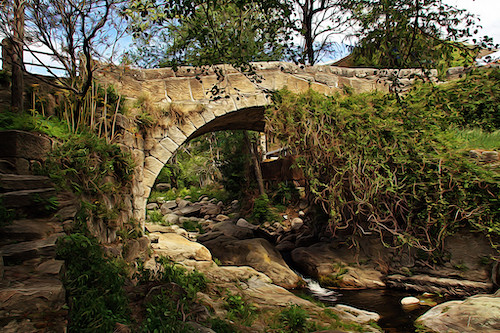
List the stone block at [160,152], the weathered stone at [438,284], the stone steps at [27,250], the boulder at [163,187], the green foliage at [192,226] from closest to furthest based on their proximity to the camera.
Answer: the stone steps at [27,250] < the weathered stone at [438,284] < the stone block at [160,152] < the green foliage at [192,226] < the boulder at [163,187]

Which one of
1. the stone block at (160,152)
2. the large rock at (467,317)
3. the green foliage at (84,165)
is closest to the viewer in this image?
the green foliage at (84,165)

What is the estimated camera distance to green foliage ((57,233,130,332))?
1702 millimetres

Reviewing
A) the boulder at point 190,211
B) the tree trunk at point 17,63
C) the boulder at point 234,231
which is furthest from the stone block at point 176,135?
the boulder at point 190,211

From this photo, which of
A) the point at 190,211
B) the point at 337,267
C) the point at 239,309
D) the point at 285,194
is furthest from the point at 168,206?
the point at 239,309

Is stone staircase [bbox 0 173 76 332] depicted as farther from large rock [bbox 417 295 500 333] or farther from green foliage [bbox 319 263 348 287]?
green foliage [bbox 319 263 348 287]

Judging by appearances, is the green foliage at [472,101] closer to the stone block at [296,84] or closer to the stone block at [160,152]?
the stone block at [296,84]

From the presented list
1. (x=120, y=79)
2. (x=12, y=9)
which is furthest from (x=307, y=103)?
(x=12, y=9)

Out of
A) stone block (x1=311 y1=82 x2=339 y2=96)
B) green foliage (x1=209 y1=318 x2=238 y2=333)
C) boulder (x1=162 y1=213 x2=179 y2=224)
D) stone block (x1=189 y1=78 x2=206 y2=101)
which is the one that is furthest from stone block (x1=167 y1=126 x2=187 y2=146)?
boulder (x1=162 y1=213 x2=179 y2=224)

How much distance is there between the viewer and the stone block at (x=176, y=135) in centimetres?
557

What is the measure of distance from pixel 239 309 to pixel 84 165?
2.01 metres

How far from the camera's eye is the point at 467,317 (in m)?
3.46

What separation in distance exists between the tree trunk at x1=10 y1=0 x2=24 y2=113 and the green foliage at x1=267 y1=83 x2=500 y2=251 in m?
3.32

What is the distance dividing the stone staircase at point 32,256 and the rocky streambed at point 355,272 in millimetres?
1817

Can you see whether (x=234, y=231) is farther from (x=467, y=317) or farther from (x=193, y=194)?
(x=193, y=194)
